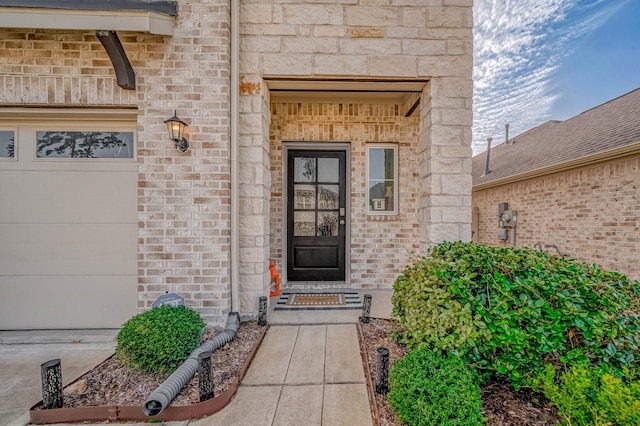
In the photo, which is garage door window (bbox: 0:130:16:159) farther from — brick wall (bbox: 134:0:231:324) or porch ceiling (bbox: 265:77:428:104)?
porch ceiling (bbox: 265:77:428:104)

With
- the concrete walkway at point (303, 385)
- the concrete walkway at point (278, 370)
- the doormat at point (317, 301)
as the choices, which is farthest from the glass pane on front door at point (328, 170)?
the concrete walkway at point (303, 385)

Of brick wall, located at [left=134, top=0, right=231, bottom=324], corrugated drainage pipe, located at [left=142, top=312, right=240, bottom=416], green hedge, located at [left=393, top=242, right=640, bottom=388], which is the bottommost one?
corrugated drainage pipe, located at [left=142, top=312, right=240, bottom=416]

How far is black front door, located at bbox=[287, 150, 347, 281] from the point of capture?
172 inches

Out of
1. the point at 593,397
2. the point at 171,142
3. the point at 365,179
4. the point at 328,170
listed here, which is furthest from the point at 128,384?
the point at 365,179

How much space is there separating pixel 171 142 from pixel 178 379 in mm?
2122

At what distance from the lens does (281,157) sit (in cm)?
424

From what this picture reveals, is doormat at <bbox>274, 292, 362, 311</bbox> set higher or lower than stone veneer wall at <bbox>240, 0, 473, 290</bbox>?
lower

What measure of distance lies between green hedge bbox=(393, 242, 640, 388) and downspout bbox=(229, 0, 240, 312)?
5.87 feet

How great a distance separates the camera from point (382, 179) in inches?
172

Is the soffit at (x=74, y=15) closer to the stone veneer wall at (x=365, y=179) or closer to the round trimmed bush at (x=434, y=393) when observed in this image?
the stone veneer wall at (x=365, y=179)

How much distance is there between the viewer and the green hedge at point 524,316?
5.16ft

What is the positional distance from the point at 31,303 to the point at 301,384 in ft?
10.0

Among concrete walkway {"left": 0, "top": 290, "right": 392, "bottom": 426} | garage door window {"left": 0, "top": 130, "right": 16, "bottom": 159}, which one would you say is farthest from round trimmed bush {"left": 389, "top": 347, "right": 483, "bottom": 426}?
garage door window {"left": 0, "top": 130, "right": 16, "bottom": 159}

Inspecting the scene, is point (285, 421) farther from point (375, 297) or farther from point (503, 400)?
point (375, 297)
